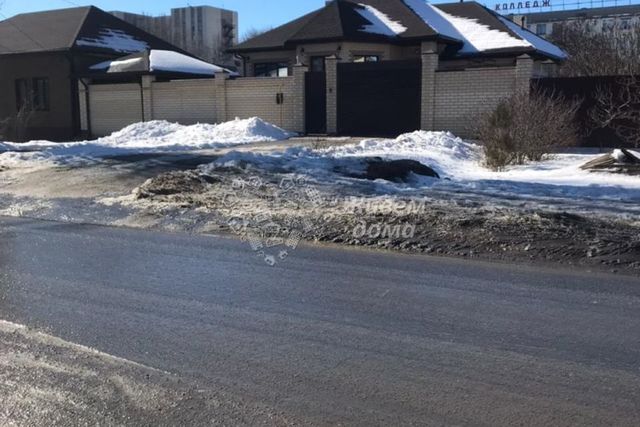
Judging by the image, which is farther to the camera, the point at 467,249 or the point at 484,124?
the point at 484,124

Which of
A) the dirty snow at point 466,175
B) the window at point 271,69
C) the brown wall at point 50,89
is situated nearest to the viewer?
the dirty snow at point 466,175

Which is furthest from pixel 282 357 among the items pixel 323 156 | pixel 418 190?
pixel 323 156

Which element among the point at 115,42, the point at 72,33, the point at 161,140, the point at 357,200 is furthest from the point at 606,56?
the point at 72,33

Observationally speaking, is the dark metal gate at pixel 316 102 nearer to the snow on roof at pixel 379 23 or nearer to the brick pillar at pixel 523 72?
the snow on roof at pixel 379 23

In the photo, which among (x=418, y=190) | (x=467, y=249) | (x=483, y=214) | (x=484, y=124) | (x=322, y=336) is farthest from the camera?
(x=484, y=124)

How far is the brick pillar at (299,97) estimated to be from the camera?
25164 millimetres

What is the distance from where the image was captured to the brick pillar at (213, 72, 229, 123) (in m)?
27.0

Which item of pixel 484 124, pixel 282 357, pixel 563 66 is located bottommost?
pixel 282 357

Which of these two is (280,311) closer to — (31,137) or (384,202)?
(384,202)

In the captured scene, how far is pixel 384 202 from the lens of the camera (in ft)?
33.6

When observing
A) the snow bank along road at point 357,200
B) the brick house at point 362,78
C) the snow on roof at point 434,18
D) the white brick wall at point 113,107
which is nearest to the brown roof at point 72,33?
the white brick wall at point 113,107

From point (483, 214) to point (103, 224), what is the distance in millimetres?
5553

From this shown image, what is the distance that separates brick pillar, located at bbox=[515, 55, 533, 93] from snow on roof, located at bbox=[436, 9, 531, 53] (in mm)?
6095

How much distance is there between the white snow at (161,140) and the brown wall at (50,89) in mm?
7080
